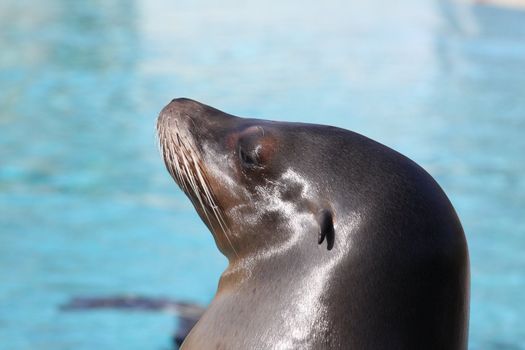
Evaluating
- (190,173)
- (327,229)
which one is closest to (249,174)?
(190,173)

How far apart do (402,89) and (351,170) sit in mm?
10782

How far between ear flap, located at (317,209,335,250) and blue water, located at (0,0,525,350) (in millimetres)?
3562

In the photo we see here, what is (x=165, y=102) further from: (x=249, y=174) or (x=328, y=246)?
(x=328, y=246)

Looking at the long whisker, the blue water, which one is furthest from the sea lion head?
the blue water

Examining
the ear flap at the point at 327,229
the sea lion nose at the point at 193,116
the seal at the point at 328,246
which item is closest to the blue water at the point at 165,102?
the sea lion nose at the point at 193,116

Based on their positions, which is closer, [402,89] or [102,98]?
[102,98]

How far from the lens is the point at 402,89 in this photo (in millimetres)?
13211

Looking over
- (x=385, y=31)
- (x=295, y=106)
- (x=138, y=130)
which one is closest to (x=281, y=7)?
(x=385, y=31)

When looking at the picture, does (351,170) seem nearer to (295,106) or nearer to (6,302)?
(6,302)

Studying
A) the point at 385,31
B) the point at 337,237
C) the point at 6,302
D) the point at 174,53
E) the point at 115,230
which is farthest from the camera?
the point at 385,31

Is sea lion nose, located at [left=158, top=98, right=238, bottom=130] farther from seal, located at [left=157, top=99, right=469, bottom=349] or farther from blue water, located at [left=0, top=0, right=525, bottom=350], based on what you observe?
blue water, located at [left=0, top=0, right=525, bottom=350]

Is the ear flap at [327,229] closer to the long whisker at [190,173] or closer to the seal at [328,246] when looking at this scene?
the seal at [328,246]

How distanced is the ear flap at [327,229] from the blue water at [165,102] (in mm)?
3562

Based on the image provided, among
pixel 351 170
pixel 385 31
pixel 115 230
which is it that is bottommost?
pixel 351 170
